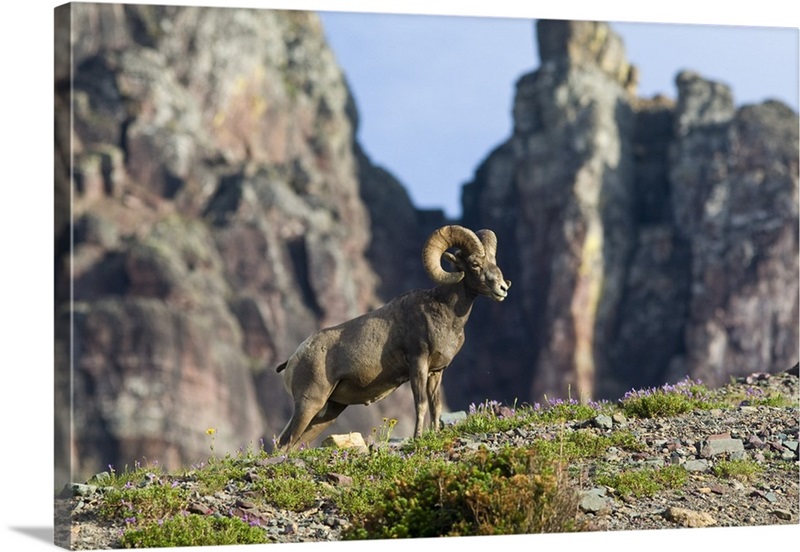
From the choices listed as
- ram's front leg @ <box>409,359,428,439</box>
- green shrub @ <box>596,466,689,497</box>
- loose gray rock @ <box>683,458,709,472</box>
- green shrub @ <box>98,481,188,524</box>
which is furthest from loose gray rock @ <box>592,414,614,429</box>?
green shrub @ <box>98,481,188,524</box>

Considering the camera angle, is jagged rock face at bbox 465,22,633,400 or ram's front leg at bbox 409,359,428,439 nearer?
ram's front leg at bbox 409,359,428,439

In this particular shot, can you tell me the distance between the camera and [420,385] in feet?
63.1

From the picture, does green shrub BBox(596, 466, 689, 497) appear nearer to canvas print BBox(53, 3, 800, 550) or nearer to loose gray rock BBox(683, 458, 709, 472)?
loose gray rock BBox(683, 458, 709, 472)

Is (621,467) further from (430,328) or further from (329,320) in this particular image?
(329,320)

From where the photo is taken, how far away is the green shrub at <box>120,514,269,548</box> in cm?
1620

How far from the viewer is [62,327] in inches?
650

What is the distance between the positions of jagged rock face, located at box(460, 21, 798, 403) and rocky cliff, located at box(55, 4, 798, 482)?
0.88 ft

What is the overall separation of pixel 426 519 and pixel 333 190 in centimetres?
15266

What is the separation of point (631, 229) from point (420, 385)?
502 ft

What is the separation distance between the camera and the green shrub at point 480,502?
16.1 meters

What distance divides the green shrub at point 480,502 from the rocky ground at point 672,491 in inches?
24.0

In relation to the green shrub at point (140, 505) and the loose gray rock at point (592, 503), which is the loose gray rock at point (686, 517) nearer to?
the loose gray rock at point (592, 503)

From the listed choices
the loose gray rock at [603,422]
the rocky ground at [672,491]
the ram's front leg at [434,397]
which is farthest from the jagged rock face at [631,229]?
the ram's front leg at [434,397]

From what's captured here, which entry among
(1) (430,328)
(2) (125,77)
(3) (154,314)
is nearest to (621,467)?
(1) (430,328)
